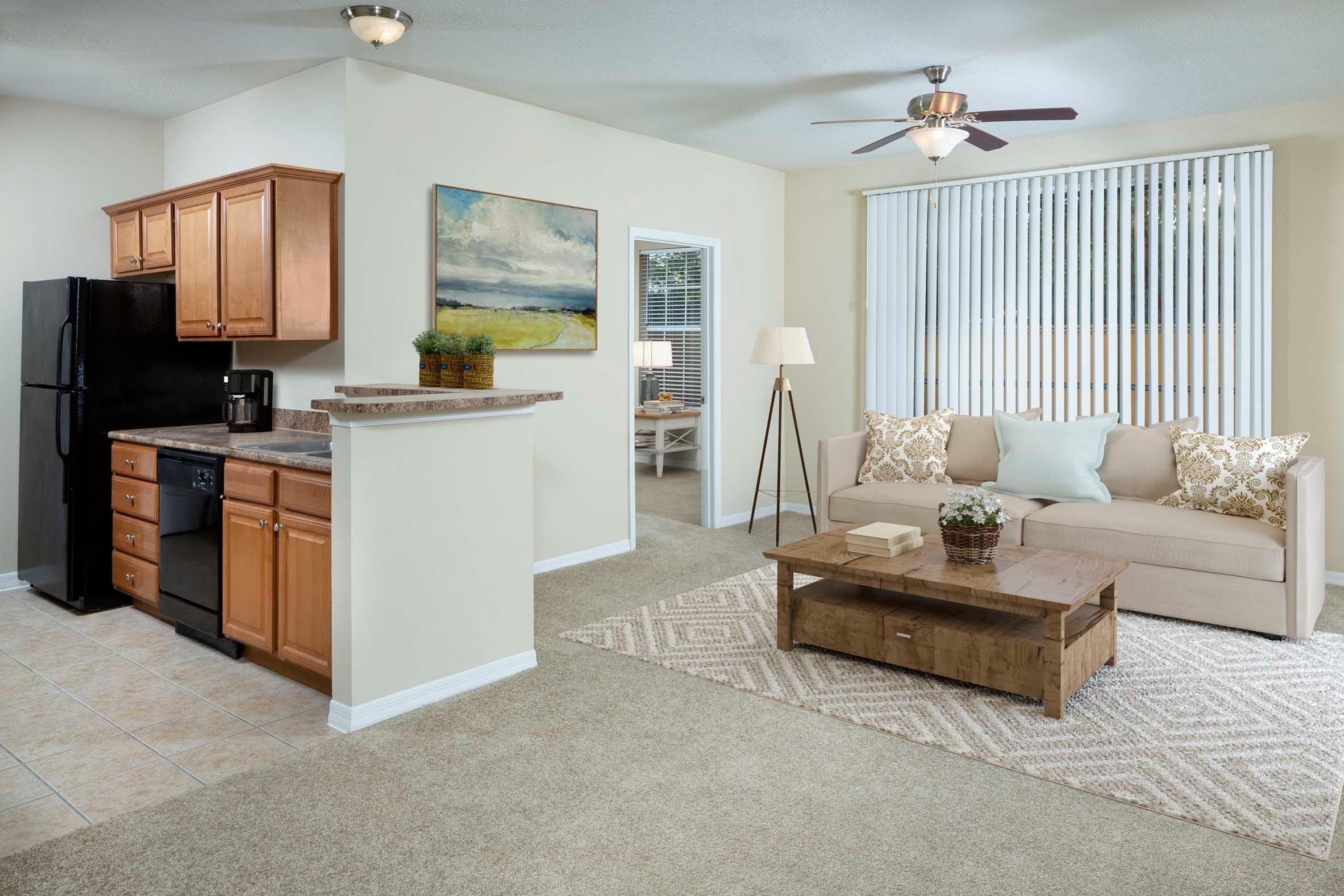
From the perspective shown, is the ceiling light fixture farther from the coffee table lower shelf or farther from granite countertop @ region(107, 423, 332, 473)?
granite countertop @ region(107, 423, 332, 473)

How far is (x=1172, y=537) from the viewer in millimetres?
4043

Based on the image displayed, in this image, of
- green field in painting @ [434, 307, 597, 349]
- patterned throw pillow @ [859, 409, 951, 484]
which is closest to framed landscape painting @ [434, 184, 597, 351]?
green field in painting @ [434, 307, 597, 349]

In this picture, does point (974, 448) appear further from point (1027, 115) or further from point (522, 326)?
point (522, 326)

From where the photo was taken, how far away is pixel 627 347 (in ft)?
18.4

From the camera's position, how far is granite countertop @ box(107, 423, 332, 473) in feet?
10.6

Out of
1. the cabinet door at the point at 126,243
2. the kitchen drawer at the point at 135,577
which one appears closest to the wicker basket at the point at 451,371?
the kitchen drawer at the point at 135,577

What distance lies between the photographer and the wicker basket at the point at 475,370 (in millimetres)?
3529

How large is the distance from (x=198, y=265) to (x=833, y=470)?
3502 mm

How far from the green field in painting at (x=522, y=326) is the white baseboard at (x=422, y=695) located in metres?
1.85

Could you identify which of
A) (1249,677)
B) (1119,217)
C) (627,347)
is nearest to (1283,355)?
(1119,217)

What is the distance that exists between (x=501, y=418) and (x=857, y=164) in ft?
13.5

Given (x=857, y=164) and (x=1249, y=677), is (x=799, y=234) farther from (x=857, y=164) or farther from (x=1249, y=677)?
(x=1249, y=677)

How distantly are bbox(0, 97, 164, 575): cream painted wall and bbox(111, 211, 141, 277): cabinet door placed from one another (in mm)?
155

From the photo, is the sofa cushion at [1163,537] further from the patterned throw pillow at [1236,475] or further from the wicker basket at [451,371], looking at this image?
the wicker basket at [451,371]
